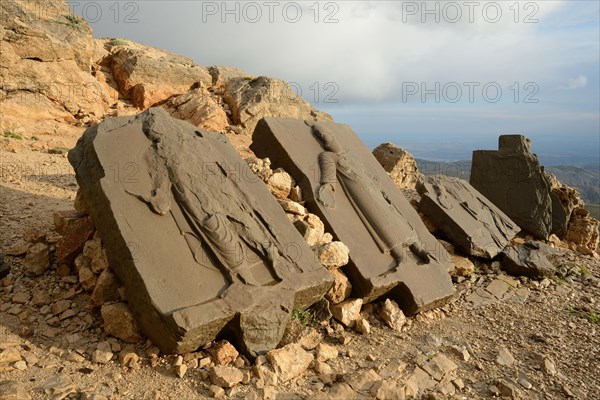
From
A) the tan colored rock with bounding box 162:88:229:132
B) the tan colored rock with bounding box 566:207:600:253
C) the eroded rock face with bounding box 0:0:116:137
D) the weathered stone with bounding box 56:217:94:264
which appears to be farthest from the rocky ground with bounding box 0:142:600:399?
the tan colored rock with bounding box 162:88:229:132

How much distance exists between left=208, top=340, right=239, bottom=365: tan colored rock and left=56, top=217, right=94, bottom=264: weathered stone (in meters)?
1.75

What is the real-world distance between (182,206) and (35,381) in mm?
1650

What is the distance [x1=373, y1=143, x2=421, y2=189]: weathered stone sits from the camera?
1003 cm

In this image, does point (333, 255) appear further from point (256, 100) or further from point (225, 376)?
point (256, 100)

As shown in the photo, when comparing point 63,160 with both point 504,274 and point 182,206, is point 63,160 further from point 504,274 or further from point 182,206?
point 504,274

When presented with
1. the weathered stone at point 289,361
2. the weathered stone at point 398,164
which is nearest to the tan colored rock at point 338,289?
the weathered stone at point 289,361

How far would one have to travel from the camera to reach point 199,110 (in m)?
11.5

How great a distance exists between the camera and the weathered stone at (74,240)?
14.0 ft

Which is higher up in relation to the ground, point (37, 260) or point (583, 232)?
point (37, 260)

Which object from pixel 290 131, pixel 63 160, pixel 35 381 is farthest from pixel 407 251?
pixel 63 160

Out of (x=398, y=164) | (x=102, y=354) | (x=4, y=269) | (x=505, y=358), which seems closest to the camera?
(x=102, y=354)

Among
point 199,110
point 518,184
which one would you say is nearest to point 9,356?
point 518,184

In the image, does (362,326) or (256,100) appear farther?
(256,100)

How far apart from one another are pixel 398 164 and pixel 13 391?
852 cm
